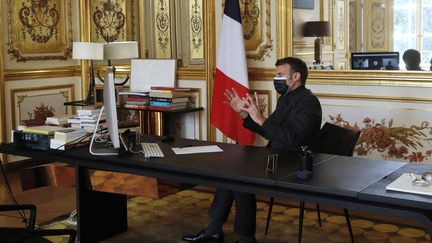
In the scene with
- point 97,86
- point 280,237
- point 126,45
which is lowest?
point 280,237

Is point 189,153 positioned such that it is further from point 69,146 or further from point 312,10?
point 312,10

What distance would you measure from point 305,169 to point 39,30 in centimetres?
421

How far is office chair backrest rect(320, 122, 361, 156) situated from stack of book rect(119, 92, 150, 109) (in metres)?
2.35

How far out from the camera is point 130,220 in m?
4.11

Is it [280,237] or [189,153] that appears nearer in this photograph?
[189,153]

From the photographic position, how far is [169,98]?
554 cm

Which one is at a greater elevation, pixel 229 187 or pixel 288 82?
pixel 288 82

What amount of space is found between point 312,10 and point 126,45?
5.83ft

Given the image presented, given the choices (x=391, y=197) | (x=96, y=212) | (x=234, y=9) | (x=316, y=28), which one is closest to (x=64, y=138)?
(x=96, y=212)

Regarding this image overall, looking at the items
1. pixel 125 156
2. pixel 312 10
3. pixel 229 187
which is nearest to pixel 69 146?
pixel 125 156

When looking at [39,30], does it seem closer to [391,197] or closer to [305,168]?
[305,168]

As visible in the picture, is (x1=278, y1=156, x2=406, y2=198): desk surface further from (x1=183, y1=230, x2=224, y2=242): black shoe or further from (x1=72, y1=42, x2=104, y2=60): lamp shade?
(x1=72, y1=42, x2=104, y2=60): lamp shade

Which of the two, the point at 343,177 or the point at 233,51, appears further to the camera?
the point at 233,51

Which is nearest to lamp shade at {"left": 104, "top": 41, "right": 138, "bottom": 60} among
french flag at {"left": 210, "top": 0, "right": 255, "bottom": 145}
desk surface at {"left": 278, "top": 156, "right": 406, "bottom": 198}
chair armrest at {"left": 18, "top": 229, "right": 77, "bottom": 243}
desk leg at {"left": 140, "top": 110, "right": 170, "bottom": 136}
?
desk leg at {"left": 140, "top": 110, "right": 170, "bottom": 136}
